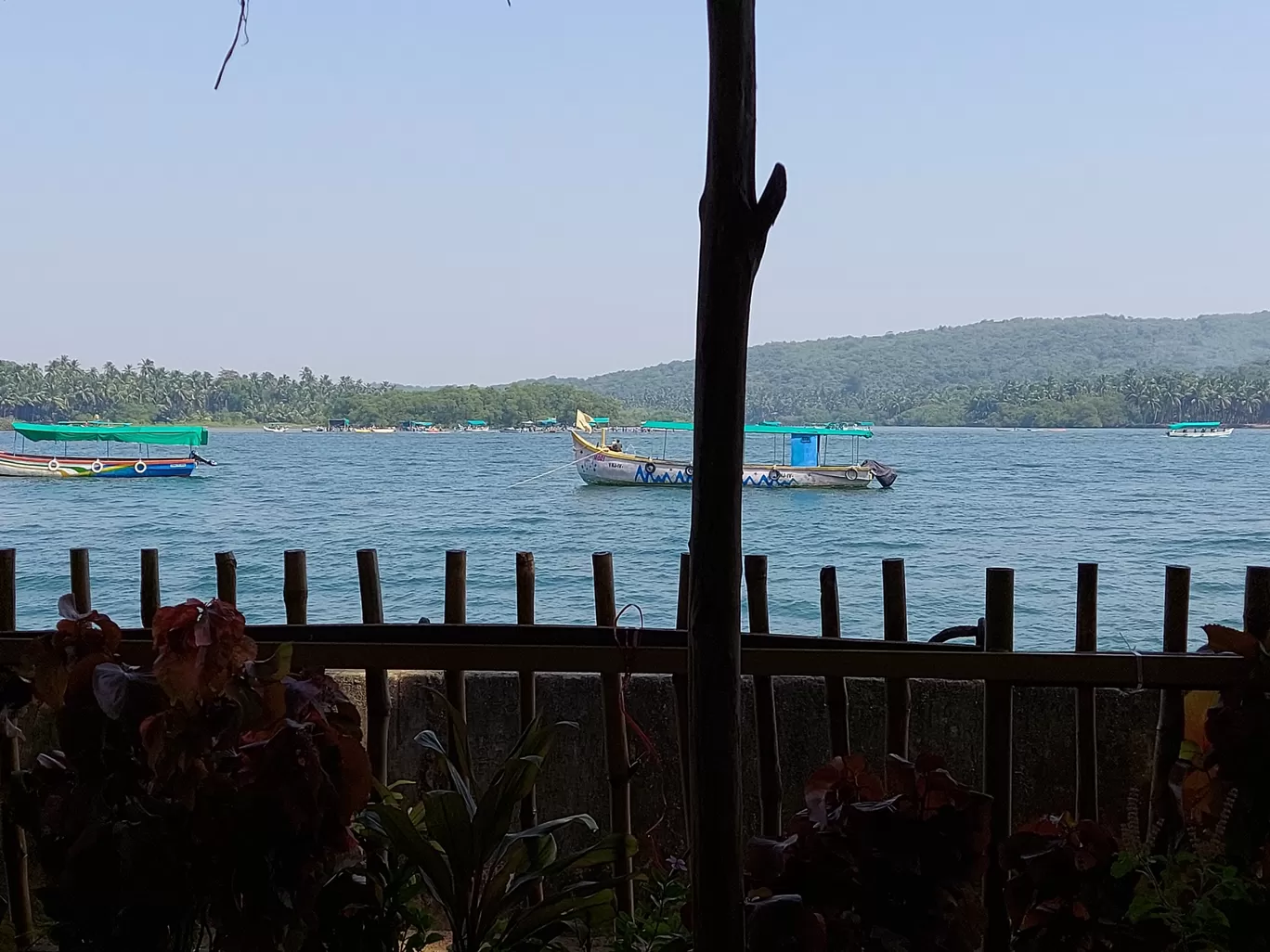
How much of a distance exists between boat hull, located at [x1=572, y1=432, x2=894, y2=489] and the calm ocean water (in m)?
0.85

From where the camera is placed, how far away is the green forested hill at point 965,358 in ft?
246

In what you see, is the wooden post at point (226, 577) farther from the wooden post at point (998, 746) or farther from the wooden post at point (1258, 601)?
the wooden post at point (1258, 601)

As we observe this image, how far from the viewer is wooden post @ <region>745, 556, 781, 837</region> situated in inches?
89.0

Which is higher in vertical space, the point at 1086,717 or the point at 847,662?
the point at 847,662

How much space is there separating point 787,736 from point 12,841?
1.87m

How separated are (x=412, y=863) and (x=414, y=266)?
115332mm

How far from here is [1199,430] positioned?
8731cm

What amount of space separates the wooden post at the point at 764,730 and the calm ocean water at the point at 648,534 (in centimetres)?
1927

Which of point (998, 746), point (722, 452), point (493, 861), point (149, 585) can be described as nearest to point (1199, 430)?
point (998, 746)

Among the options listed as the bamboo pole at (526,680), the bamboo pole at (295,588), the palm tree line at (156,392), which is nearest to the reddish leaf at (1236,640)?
the bamboo pole at (526,680)

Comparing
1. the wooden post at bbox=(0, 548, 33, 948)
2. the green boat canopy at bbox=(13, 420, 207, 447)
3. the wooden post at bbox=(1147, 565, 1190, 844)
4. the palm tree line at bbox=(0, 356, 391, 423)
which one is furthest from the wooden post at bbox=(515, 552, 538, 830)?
the palm tree line at bbox=(0, 356, 391, 423)

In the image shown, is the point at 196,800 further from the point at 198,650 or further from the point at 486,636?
the point at 486,636

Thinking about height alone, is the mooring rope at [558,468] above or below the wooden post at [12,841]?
below

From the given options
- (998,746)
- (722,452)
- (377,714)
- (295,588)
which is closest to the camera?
(722,452)
